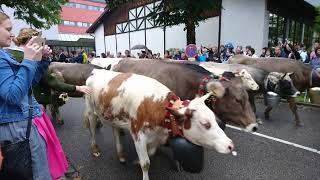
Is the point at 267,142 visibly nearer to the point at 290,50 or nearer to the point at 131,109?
the point at 131,109

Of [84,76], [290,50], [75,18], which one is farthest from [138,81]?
[75,18]

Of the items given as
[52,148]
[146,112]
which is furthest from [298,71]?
[52,148]

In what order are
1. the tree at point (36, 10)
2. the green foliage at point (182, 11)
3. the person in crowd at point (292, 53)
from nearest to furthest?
the person in crowd at point (292, 53)
the green foliage at point (182, 11)
the tree at point (36, 10)

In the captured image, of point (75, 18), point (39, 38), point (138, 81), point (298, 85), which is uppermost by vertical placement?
point (75, 18)

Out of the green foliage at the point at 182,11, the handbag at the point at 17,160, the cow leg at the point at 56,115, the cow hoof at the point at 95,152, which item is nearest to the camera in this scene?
the handbag at the point at 17,160

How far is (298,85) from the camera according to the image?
7266 mm

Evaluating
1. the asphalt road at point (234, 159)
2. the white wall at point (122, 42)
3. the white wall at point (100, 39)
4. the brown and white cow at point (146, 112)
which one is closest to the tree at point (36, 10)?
the white wall at point (122, 42)

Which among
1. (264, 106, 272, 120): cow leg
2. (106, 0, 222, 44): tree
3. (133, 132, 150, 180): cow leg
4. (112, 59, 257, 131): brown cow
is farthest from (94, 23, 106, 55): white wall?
(133, 132, 150, 180): cow leg

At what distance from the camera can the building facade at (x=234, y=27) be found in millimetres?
15492

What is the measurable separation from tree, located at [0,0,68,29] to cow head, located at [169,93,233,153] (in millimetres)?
17275

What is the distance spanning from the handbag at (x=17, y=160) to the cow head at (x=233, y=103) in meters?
2.40

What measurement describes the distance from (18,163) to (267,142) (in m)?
4.58

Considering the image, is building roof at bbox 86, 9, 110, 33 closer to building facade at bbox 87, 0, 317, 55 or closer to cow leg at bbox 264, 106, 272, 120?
building facade at bbox 87, 0, 317, 55

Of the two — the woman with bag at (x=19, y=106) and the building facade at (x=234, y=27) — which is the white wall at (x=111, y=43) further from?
the woman with bag at (x=19, y=106)
